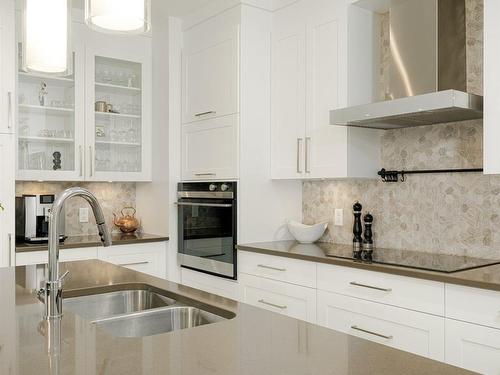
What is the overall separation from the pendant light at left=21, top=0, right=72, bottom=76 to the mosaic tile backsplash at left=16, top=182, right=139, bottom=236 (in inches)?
87.1

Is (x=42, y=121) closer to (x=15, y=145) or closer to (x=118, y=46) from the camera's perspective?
(x=15, y=145)

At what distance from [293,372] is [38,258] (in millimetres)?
2784

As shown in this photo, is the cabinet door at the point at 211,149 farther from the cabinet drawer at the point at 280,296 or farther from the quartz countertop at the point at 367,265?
the cabinet drawer at the point at 280,296

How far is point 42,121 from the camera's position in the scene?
12.0 feet

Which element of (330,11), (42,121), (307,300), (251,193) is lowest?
(307,300)

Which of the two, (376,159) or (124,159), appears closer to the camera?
(376,159)

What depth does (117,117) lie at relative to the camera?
4012mm

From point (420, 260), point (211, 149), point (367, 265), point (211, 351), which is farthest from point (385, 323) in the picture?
point (211, 149)

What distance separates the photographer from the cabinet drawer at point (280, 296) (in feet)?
9.18

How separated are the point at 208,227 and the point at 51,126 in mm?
1434

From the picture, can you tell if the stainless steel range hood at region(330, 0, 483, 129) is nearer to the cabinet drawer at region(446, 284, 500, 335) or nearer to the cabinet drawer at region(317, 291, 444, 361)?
the cabinet drawer at region(446, 284, 500, 335)

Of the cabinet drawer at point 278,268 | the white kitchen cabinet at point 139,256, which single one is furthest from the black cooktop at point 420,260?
the white kitchen cabinet at point 139,256

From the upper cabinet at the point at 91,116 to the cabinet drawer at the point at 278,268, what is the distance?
131cm

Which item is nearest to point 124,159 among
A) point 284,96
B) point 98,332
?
point 284,96
